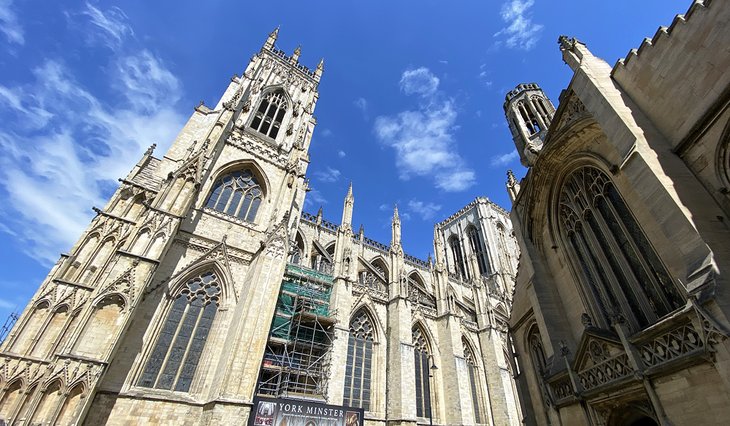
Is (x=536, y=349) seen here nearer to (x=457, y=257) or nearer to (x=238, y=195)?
(x=238, y=195)

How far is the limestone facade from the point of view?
8.68 metres

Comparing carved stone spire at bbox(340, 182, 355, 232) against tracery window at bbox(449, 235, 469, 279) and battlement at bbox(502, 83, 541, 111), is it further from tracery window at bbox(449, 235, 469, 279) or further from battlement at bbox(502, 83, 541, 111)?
tracery window at bbox(449, 235, 469, 279)

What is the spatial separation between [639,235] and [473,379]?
1861 centimetres

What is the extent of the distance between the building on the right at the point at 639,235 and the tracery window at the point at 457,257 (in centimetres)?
3020

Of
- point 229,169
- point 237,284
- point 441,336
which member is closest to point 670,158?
point 237,284

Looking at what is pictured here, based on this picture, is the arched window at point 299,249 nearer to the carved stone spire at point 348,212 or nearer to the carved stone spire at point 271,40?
the carved stone spire at point 348,212

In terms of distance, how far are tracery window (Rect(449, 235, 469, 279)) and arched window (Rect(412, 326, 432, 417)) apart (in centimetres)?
1881

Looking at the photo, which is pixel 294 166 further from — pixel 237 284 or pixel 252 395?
pixel 252 395

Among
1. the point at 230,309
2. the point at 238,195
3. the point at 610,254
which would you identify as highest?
the point at 238,195

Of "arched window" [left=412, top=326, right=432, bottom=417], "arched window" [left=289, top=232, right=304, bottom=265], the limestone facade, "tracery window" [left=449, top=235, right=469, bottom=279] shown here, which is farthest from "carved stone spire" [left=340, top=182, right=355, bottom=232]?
"tracery window" [left=449, top=235, right=469, bottom=279]

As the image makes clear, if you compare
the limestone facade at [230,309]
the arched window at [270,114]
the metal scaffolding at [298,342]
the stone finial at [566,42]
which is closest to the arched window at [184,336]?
the limestone facade at [230,309]

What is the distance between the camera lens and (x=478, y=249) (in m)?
38.8

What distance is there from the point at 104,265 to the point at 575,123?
14.3 meters

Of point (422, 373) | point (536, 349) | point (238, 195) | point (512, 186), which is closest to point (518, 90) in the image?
point (512, 186)
